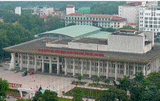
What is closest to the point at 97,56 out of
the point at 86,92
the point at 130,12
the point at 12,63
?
the point at 86,92

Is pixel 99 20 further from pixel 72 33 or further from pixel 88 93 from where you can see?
pixel 88 93

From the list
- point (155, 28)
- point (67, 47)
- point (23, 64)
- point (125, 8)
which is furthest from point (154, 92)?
point (125, 8)

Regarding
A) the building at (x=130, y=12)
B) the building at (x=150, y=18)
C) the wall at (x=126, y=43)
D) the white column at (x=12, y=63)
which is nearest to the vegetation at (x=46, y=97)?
the wall at (x=126, y=43)

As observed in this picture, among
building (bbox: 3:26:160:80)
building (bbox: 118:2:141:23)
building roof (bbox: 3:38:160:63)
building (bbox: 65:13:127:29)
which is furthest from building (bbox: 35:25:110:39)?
building (bbox: 118:2:141:23)

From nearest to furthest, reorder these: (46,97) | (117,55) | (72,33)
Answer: (46,97) → (117,55) → (72,33)

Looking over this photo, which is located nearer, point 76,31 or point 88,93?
point 88,93

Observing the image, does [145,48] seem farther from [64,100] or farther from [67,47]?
[64,100]

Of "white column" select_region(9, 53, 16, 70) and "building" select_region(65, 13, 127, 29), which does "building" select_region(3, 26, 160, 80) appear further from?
"building" select_region(65, 13, 127, 29)
